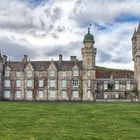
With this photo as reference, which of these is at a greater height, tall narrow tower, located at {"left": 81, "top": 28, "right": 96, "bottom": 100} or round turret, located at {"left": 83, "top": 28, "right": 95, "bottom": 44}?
round turret, located at {"left": 83, "top": 28, "right": 95, "bottom": 44}

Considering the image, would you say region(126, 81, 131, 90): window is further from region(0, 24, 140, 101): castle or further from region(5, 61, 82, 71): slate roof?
region(5, 61, 82, 71): slate roof

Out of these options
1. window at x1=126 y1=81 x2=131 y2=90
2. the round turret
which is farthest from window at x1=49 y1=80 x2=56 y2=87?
window at x1=126 y1=81 x2=131 y2=90

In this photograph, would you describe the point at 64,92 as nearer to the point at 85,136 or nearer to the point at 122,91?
Answer: the point at 122,91

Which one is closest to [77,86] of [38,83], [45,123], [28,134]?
[38,83]

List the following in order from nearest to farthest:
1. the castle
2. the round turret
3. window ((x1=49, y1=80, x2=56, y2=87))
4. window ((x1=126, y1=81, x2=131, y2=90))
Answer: the castle
window ((x1=49, y1=80, x2=56, y2=87))
the round turret
window ((x1=126, y1=81, x2=131, y2=90))

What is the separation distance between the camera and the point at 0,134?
22.7 meters

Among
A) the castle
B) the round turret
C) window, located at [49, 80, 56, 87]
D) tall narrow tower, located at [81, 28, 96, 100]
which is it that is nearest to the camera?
tall narrow tower, located at [81, 28, 96, 100]

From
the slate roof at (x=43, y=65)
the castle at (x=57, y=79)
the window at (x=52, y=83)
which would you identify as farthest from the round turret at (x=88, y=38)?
the window at (x=52, y=83)

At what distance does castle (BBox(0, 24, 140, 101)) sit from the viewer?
91.1 meters

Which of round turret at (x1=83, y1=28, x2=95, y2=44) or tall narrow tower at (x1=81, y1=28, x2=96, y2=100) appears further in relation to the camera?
round turret at (x1=83, y1=28, x2=95, y2=44)

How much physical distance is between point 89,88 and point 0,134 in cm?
6859

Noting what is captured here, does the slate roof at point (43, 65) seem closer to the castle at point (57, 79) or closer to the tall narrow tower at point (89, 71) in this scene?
the castle at point (57, 79)

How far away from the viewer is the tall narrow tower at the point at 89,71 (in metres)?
90.7

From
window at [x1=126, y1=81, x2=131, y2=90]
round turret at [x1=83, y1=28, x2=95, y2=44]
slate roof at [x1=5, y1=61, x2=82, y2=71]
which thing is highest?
round turret at [x1=83, y1=28, x2=95, y2=44]
